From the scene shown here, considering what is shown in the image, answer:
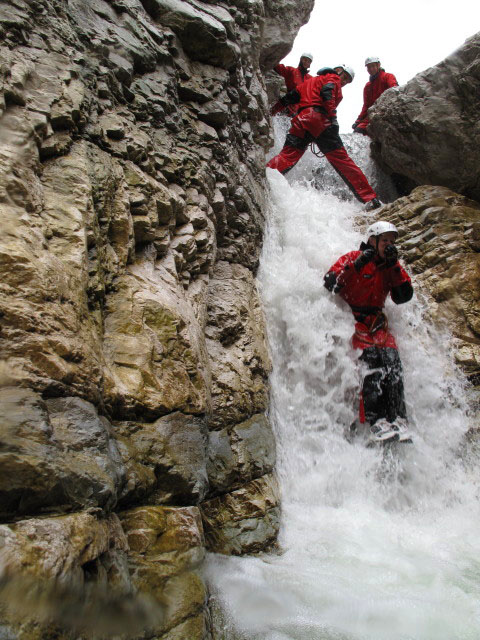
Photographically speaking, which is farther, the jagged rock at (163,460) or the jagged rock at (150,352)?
the jagged rock at (150,352)

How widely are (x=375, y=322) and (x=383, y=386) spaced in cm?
88

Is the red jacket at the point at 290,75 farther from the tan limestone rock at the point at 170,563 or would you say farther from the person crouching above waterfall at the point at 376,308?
the tan limestone rock at the point at 170,563

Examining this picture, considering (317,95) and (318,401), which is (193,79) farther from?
(318,401)

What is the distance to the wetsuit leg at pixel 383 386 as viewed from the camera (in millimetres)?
4699

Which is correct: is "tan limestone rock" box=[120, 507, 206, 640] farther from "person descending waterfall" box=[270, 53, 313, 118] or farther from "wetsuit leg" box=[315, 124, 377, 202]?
"person descending waterfall" box=[270, 53, 313, 118]

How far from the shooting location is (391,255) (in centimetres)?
513

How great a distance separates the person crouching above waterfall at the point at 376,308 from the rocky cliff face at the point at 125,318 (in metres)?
1.30

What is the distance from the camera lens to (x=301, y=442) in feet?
14.9

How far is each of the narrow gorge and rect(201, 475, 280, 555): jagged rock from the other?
1cm

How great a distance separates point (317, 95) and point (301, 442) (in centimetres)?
643

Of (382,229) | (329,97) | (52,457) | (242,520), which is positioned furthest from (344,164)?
(52,457)

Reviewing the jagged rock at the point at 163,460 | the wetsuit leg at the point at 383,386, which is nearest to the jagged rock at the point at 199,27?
the wetsuit leg at the point at 383,386

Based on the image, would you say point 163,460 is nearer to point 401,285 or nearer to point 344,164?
point 401,285

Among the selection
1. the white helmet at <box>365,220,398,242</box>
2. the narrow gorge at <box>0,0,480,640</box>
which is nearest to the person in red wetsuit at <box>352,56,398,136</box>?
the narrow gorge at <box>0,0,480,640</box>
